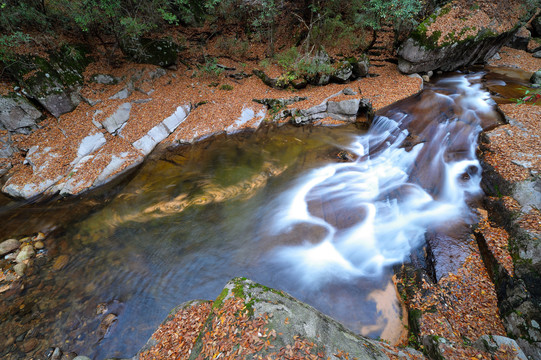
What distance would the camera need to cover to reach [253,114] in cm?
1116

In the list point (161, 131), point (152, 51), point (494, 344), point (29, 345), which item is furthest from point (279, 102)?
point (29, 345)

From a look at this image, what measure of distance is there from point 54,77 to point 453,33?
1779cm

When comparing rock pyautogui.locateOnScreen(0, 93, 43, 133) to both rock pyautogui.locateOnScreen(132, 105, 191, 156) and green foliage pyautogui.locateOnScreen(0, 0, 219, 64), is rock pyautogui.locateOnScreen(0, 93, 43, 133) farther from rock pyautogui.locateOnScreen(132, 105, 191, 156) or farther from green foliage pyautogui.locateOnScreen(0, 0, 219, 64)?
rock pyautogui.locateOnScreen(132, 105, 191, 156)

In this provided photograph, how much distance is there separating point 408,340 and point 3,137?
46.5ft

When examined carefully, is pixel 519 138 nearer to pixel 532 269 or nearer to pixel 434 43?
pixel 532 269

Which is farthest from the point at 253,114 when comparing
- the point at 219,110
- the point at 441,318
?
the point at 441,318

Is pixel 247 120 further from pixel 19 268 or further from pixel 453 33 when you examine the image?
pixel 453 33

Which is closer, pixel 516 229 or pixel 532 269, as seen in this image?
pixel 532 269

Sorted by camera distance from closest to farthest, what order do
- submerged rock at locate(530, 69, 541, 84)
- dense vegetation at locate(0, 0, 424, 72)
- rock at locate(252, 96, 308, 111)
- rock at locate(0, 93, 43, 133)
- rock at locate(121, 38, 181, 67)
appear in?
1. rock at locate(0, 93, 43, 133)
2. dense vegetation at locate(0, 0, 424, 72)
3. submerged rock at locate(530, 69, 541, 84)
4. rock at locate(252, 96, 308, 111)
5. rock at locate(121, 38, 181, 67)

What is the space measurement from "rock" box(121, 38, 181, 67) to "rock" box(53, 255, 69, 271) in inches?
394

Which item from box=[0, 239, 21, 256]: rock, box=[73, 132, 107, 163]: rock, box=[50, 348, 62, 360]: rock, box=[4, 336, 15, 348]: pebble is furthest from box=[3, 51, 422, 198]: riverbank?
box=[50, 348, 62, 360]: rock

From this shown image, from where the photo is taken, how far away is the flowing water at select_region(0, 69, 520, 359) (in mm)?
5070

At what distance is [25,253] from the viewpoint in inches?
243

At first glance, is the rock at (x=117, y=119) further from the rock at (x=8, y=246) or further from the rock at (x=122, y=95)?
the rock at (x=8, y=246)
